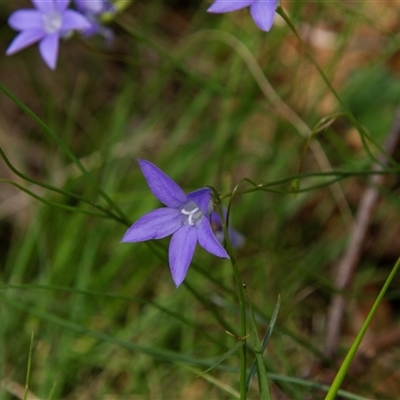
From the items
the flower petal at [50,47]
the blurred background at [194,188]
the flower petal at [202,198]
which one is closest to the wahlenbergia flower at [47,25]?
the flower petal at [50,47]

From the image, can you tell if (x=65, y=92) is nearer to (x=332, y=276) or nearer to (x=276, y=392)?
(x=332, y=276)

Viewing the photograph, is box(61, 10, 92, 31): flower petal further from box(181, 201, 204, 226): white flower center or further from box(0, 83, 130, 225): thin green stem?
box(181, 201, 204, 226): white flower center


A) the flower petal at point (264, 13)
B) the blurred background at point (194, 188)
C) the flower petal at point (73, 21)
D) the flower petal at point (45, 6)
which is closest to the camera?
the flower petal at point (264, 13)

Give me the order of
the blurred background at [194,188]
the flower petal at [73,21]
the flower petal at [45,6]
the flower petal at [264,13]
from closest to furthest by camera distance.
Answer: the flower petal at [264,13]
the flower petal at [73,21]
the flower petal at [45,6]
the blurred background at [194,188]

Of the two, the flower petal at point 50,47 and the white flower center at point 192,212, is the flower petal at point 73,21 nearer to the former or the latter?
the flower petal at point 50,47

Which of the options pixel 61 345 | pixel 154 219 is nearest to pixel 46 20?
pixel 154 219

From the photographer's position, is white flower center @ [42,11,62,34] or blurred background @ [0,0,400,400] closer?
white flower center @ [42,11,62,34]

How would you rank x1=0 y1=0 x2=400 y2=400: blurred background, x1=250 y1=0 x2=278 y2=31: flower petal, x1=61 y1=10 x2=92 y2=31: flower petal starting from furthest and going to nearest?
x1=0 y1=0 x2=400 y2=400: blurred background, x1=61 y1=10 x2=92 y2=31: flower petal, x1=250 y1=0 x2=278 y2=31: flower petal

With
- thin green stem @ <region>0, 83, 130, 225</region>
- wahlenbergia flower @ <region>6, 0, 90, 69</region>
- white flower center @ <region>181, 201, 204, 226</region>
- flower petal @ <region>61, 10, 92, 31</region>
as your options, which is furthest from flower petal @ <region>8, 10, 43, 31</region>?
white flower center @ <region>181, 201, 204, 226</region>
